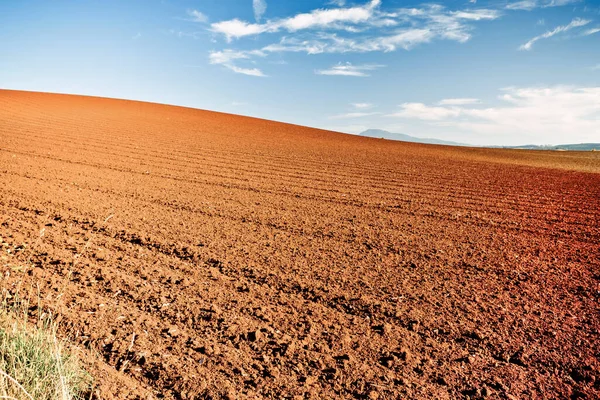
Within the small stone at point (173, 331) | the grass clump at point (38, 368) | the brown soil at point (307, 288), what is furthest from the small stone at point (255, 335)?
the grass clump at point (38, 368)

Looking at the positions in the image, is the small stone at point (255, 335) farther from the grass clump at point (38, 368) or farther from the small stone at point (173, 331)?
the grass clump at point (38, 368)

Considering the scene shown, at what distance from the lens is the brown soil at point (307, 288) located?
10.0 ft

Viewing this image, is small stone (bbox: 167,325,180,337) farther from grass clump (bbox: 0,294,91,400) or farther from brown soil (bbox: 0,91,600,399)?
grass clump (bbox: 0,294,91,400)

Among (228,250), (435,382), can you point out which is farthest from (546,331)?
(228,250)

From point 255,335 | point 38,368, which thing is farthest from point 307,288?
point 38,368

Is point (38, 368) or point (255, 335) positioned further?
point (255, 335)

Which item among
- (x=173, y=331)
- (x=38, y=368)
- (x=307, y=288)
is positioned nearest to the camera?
(x=38, y=368)

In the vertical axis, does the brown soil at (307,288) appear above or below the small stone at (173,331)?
above

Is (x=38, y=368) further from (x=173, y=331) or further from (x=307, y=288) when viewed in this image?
(x=307, y=288)

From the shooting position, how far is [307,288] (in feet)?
14.7

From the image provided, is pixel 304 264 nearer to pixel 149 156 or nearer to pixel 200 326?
pixel 200 326

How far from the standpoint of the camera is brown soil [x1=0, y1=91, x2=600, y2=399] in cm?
306

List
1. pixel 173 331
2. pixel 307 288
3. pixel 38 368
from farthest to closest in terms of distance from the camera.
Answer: pixel 307 288
pixel 173 331
pixel 38 368

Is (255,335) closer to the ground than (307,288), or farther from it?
closer to the ground
